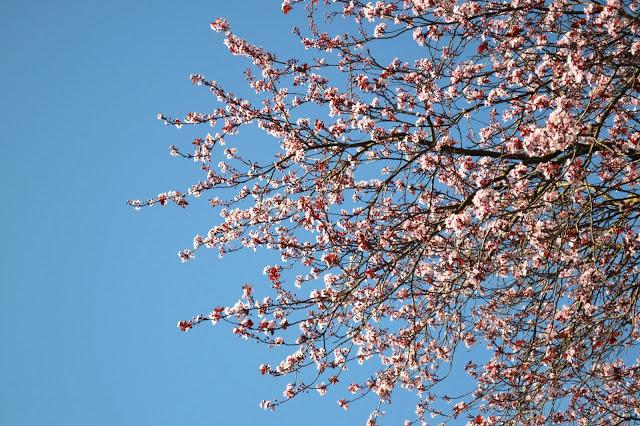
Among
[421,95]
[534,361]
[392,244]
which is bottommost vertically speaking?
[534,361]

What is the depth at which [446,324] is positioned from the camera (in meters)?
6.71

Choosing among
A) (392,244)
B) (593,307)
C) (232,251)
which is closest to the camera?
(593,307)

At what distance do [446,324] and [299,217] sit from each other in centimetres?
230

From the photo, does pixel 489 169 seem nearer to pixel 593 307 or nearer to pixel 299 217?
pixel 593 307

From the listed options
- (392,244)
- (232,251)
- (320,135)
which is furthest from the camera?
(232,251)

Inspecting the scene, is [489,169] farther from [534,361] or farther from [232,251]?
[232,251]

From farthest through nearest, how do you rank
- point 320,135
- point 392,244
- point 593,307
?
point 320,135 < point 392,244 < point 593,307

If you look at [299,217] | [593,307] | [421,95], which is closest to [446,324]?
[593,307]

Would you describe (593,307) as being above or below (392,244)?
below

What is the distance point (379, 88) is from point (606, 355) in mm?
4300

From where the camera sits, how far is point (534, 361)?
670 centimetres

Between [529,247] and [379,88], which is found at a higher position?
[379,88]

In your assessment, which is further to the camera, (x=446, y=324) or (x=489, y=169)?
(x=446, y=324)

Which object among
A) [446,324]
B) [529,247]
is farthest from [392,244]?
[529,247]
